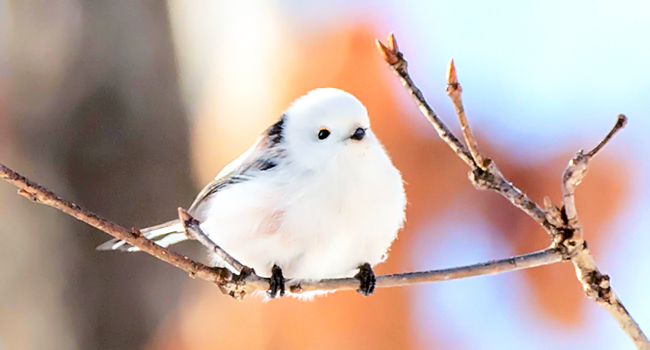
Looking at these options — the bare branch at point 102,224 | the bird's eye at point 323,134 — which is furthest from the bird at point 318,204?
the bare branch at point 102,224

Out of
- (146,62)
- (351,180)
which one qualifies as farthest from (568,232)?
(146,62)

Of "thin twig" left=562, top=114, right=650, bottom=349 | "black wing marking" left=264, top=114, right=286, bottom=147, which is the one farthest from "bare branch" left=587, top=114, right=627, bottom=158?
"black wing marking" left=264, top=114, right=286, bottom=147

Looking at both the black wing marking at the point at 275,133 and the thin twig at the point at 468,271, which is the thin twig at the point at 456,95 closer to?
the thin twig at the point at 468,271

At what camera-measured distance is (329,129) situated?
658 millimetres

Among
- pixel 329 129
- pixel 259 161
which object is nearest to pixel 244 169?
pixel 259 161

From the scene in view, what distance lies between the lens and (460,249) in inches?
44.6

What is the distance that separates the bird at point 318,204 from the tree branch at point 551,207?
0.20 m

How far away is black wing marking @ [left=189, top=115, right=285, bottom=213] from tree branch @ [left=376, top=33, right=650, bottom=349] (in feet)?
0.95

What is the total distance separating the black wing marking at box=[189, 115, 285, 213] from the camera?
0.71 meters

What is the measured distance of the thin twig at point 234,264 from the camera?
0.45 metres

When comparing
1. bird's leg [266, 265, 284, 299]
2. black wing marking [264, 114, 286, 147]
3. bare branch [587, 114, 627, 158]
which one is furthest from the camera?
black wing marking [264, 114, 286, 147]

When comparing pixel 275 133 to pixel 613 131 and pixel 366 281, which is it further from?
pixel 613 131

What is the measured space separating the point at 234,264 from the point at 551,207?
270 millimetres

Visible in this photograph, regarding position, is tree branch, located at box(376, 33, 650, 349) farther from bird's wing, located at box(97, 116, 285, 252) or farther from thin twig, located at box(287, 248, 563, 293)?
bird's wing, located at box(97, 116, 285, 252)
